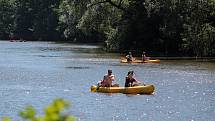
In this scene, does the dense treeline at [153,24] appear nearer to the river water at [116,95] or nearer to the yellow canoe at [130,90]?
the river water at [116,95]

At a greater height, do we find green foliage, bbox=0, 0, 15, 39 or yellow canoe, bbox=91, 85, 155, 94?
green foliage, bbox=0, 0, 15, 39

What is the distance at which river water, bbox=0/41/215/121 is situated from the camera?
70.5 ft

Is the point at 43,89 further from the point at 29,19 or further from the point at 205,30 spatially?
the point at 29,19

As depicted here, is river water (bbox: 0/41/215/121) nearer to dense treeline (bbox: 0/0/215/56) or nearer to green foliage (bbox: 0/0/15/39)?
dense treeline (bbox: 0/0/215/56)

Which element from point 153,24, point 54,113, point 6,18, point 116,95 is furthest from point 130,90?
point 6,18

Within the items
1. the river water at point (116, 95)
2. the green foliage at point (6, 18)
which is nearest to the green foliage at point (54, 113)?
the river water at point (116, 95)

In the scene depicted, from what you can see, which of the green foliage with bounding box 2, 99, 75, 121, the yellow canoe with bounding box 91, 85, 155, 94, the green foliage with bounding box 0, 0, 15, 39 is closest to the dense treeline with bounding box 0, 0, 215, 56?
the yellow canoe with bounding box 91, 85, 155, 94

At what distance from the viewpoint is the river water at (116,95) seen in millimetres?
21500

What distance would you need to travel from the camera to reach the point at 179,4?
5534cm

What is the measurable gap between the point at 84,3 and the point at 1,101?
3750 centimetres

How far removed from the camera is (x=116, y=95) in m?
28.1

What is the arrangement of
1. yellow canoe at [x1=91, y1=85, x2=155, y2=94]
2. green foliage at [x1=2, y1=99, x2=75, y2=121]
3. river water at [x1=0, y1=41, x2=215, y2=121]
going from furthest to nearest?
yellow canoe at [x1=91, y1=85, x2=155, y2=94]
river water at [x1=0, y1=41, x2=215, y2=121]
green foliage at [x1=2, y1=99, x2=75, y2=121]

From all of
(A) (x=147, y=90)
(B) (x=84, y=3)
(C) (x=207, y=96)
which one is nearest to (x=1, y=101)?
(A) (x=147, y=90)

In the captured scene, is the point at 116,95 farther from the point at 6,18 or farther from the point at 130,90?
the point at 6,18
